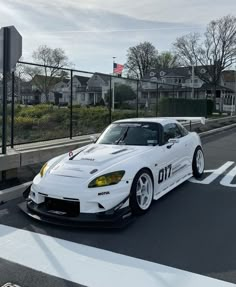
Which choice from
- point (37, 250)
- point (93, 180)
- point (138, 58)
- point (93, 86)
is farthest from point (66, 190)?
point (138, 58)

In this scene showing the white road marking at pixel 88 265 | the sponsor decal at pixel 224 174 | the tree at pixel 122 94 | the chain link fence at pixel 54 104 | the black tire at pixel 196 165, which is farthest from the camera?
the tree at pixel 122 94

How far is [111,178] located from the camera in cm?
490

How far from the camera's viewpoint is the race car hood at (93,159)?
16.5 feet

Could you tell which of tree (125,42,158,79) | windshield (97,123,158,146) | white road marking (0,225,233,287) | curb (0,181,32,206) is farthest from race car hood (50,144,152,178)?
tree (125,42,158,79)

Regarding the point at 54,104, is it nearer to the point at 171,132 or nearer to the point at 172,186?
the point at 171,132

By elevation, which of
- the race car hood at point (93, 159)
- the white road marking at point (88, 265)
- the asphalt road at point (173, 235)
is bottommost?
the white road marking at point (88, 265)

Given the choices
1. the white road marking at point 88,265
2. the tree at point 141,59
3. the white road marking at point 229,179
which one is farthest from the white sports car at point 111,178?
the tree at point 141,59

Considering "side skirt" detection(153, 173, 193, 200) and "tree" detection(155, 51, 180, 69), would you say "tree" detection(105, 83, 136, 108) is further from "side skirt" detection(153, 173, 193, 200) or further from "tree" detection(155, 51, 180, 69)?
"tree" detection(155, 51, 180, 69)

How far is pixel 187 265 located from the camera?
3.74m

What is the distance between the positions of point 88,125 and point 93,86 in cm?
189

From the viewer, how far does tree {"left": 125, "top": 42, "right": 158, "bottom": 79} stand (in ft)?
301

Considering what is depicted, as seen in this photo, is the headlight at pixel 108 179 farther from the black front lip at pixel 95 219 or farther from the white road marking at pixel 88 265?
the white road marking at pixel 88 265

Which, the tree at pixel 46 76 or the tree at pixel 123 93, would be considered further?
the tree at pixel 123 93

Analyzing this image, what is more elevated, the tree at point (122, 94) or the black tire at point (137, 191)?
the tree at point (122, 94)
